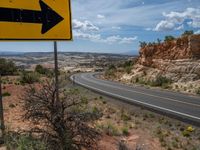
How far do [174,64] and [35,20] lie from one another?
3687 cm

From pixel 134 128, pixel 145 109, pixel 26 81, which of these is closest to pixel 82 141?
pixel 134 128

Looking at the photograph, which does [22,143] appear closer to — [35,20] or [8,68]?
[35,20]

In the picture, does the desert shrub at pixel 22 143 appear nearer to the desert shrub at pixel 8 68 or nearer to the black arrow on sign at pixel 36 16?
the black arrow on sign at pixel 36 16

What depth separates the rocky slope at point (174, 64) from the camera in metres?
39.5

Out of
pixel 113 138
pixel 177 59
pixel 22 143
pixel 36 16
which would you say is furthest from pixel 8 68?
pixel 22 143

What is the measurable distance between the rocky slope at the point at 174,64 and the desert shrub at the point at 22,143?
28.6 metres

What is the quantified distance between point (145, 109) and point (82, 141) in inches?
588

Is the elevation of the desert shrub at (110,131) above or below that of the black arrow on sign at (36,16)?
below

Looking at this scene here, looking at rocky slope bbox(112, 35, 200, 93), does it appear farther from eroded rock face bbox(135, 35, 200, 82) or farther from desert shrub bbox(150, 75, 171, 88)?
desert shrub bbox(150, 75, 171, 88)

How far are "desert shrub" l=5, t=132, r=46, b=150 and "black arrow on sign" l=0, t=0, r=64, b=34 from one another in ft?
7.60

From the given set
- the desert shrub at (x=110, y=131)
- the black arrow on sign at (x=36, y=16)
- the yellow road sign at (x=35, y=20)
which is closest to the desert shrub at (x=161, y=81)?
the desert shrub at (x=110, y=131)

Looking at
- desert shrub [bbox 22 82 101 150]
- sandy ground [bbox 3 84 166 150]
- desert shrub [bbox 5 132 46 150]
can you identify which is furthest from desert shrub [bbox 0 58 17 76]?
desert shrub [bbox 5 132 46 150]

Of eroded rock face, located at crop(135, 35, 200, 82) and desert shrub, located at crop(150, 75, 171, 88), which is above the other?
eroded rock face, located at crop(135, 35, 200, 82)

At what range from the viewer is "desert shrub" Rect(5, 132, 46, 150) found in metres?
7.70
